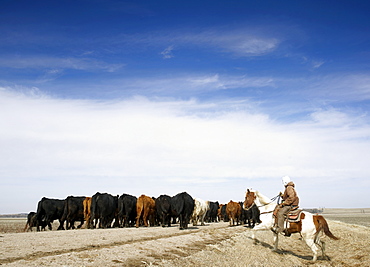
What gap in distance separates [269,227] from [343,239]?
9.28m

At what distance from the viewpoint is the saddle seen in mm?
14258

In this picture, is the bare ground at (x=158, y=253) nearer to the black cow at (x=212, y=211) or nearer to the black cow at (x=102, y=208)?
the black cow at (x=102, y=208)

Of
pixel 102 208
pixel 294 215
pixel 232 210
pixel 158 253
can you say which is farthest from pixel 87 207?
pixel 294 215

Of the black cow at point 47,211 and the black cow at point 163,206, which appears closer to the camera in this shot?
the black cow at point 47,211

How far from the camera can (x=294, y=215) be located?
14312 millimetres

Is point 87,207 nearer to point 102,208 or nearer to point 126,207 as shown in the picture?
point 102,208

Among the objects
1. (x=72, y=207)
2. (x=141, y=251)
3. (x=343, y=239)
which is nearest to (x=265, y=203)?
(x=141, y=251)

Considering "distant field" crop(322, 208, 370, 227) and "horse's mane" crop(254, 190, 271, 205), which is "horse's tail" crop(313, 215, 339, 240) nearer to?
"horse's mane" crop(254, 190, 271, 205)

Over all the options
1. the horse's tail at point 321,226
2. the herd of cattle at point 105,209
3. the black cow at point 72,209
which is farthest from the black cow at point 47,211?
the horse's tail at point 321,226

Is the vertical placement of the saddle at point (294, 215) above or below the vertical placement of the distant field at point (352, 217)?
above

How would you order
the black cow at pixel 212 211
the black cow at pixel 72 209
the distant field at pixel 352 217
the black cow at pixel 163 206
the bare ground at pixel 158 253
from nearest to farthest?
the bare ground at pixel 158 253, the black cow at pixel 72 209, the black cow at pixel 163 206, the black cow at pixel 212 211, the distant field at pixel 352 217

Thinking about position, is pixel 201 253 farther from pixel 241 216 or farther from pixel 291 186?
pixel 241 216

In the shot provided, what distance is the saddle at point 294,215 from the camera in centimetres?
1426

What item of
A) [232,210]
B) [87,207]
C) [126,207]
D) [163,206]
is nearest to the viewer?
[87,207]
